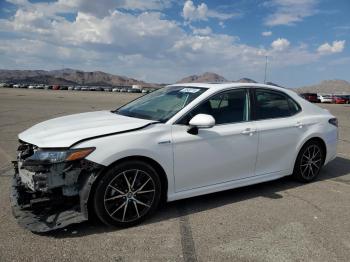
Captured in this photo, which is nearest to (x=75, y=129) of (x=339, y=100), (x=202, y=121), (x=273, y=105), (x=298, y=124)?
(x=202, y=121)

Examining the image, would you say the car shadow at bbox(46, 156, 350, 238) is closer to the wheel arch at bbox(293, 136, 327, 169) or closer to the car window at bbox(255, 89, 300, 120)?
the wheel arch at bbox(293, 136, 327, 169)

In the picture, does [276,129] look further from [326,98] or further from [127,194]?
[326,98]

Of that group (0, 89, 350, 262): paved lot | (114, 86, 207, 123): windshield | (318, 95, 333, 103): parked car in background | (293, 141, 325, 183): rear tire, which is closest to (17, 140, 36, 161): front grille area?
(0, 89, 350, 262): paved lot

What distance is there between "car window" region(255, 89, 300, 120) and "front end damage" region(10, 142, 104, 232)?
8.36ft

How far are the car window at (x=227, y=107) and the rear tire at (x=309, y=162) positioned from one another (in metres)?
1.36

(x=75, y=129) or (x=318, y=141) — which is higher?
(x=75, y=129)

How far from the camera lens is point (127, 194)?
4.09m

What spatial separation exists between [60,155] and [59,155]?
0.01m

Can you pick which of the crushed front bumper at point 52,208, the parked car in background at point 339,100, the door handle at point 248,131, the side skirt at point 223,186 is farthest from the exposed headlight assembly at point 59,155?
the parked car in background at point 339,100

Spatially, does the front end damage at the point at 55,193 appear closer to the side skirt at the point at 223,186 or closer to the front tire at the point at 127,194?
the front tire at the point at 127,194

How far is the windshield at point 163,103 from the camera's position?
15.3ft

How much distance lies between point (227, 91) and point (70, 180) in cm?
240

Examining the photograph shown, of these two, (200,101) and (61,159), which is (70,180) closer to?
(61,159)

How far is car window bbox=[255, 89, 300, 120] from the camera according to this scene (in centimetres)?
532
